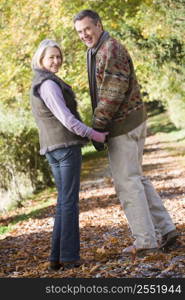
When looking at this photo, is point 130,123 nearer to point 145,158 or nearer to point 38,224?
point 38,224

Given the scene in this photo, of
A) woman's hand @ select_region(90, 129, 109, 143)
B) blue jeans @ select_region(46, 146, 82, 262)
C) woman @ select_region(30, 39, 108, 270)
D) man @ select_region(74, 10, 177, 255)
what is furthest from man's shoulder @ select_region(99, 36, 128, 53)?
blue jeans @ select_region(46, 146, 82, 262)

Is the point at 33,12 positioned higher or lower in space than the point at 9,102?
higher

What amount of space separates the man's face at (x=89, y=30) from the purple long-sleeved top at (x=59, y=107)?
59 cm

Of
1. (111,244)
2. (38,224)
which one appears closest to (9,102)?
(38,224)

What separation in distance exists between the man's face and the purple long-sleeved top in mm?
594

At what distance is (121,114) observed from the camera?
17.4 feet

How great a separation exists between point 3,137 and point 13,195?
4.50 feet

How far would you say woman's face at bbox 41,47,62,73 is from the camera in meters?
4.99

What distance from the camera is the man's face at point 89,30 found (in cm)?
513

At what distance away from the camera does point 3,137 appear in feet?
43.9

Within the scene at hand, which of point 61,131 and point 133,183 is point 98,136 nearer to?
point 61,131

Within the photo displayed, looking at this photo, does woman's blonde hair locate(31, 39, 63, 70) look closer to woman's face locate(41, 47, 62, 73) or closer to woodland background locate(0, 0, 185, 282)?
woman's face locate(41, 47, 62, 73)

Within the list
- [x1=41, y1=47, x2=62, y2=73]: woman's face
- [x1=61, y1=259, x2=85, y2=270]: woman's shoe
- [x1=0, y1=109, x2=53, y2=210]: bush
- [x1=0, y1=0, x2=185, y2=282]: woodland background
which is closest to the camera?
[x1=41, y1=47, x2=62, y2=73]: woman's face

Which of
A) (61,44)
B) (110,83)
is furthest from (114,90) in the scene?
(61,44)
